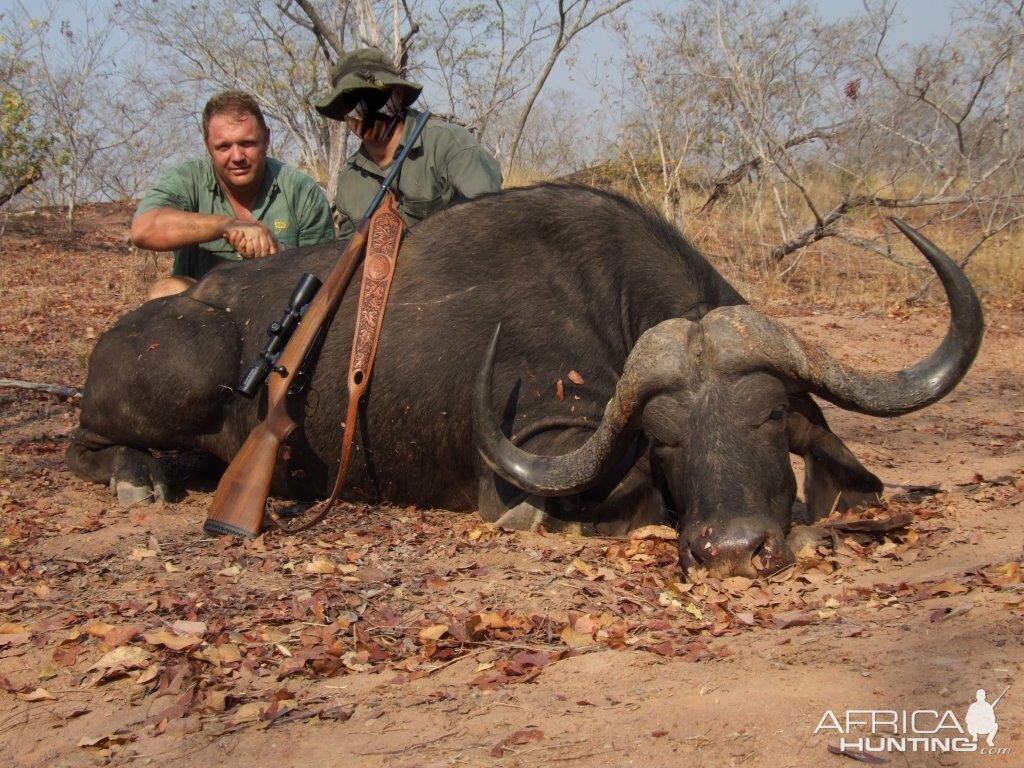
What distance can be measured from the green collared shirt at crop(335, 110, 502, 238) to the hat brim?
10.1 inches

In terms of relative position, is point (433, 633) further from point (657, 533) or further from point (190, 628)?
point (657, 533)

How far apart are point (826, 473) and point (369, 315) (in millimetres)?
2396

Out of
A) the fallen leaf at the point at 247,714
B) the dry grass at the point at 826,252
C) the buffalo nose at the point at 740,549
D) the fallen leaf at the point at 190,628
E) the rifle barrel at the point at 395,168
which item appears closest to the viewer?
the fallen leaf at the point at 247,714

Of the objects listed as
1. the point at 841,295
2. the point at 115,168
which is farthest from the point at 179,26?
the point at 841,295

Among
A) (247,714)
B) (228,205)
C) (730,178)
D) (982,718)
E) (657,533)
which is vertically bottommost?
(247,714)

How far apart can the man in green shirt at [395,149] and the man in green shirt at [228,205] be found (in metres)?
0.33

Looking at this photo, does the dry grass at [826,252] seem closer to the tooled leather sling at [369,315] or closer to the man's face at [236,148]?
the man's face at [236,148]

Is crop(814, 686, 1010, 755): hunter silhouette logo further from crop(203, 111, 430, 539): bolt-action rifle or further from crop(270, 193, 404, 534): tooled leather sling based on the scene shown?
crop(203, 111, 430, 539): bolt-action rifle

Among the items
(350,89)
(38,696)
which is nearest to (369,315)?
(350,89)

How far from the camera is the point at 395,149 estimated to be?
7.01 meters

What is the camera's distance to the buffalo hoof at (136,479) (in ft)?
18.7

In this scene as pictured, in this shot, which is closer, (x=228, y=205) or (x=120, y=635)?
(x=120, y=635)

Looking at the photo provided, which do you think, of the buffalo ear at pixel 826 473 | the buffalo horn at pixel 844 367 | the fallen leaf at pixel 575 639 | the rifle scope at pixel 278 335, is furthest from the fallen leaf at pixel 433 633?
the rifle scope at pixel 278 335

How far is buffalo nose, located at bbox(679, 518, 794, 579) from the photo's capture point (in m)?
3.96
